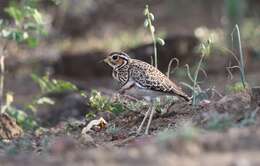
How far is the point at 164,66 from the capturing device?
669 inches

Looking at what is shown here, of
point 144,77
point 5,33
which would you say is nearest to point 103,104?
point 144,77

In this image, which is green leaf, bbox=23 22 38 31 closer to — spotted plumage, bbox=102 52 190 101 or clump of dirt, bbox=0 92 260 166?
spotted plumage, bbox=102 52 190 101

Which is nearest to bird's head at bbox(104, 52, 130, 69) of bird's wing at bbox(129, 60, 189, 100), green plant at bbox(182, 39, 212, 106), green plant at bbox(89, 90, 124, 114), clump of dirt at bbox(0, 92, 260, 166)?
bird's wing at bbox(129, 60, 189, 100)

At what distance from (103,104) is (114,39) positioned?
10.1 meters

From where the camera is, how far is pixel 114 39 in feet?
62.5

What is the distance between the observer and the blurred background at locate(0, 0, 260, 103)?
56.1 feet

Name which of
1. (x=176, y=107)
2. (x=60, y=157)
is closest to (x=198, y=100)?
(x=176, y=107)

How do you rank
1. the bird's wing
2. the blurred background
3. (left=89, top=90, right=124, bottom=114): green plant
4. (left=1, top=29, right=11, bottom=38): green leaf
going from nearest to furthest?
the bird's wing, (left=89, top=90, right=124, bottom=114): green plant, (left=1, top=29, right=11, bottom=38): green leaf, the blurred background

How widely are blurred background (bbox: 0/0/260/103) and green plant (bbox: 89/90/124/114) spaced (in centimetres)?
621

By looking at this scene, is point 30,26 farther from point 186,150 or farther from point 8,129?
point 186,150

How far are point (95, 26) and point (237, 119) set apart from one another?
1354 centimetres

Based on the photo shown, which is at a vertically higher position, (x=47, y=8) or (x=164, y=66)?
(x=47, y=8)

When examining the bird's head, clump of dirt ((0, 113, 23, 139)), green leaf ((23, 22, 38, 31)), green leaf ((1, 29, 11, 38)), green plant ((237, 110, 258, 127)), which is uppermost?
green leaf ((23, 22, 38, 31))

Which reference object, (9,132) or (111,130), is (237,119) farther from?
(9,132)
